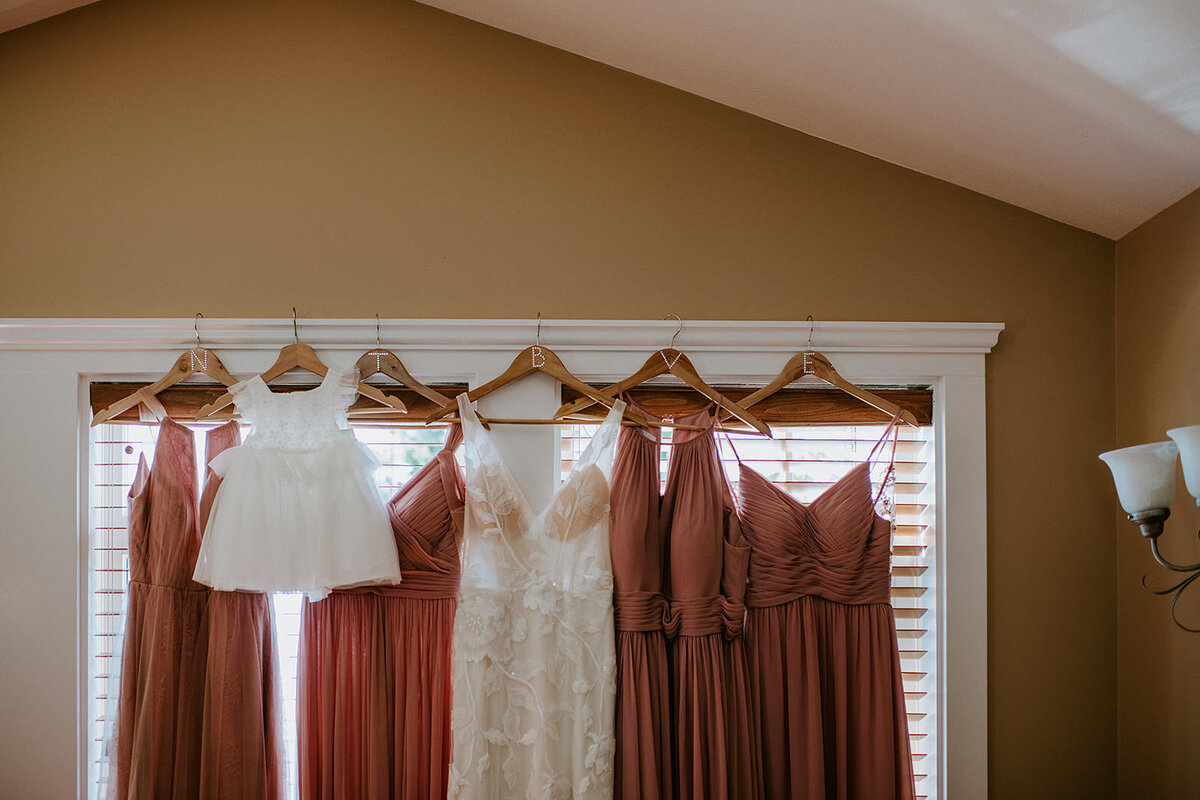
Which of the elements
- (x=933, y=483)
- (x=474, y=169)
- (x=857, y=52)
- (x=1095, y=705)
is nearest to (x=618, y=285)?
(x=474, y=169)

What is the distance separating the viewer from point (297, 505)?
6.00 feet

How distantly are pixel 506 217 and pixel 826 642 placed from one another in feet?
4.48

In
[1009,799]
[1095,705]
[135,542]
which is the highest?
[135,542]

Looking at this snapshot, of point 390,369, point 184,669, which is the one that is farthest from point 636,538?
point 184,669

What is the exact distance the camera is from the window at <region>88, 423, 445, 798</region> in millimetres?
2057

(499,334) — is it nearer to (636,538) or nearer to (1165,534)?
(636,538)

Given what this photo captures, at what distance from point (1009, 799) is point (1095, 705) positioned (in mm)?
331

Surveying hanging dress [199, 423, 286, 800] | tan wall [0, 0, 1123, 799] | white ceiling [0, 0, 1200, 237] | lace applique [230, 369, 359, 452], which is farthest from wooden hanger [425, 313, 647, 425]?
white ceiling [0, 0, 1200, 237]

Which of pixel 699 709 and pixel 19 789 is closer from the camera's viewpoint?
pixel 699 709

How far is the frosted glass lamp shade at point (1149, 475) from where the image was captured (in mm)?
1436

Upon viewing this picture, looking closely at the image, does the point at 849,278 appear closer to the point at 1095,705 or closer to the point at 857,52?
the point at 857,52

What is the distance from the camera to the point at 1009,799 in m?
2.02

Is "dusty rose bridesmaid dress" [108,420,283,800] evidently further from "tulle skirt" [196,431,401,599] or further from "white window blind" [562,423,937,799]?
"white window blind" [562,423,937,799]

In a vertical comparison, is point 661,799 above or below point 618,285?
below
